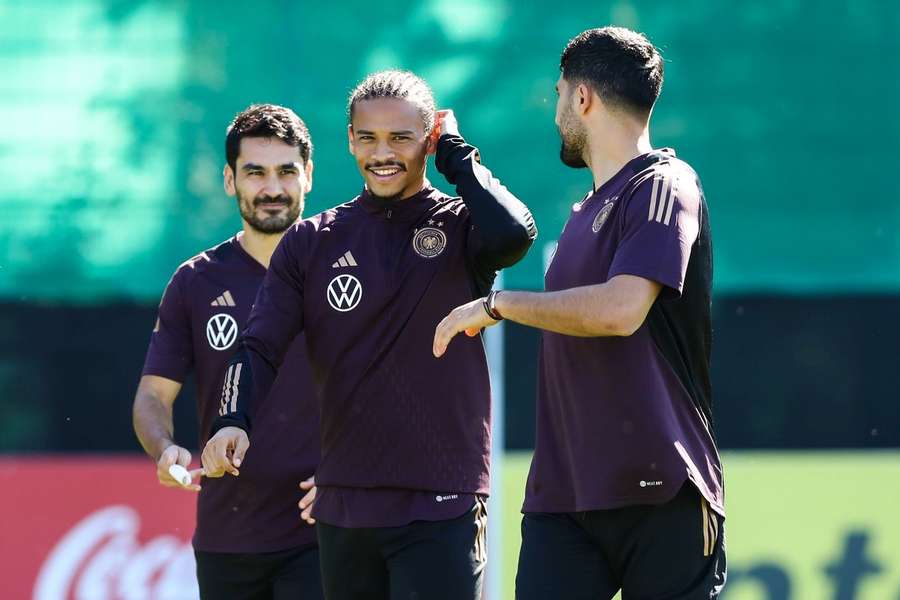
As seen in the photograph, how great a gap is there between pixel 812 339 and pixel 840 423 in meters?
0.52

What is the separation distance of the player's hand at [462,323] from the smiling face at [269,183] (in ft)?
5.32

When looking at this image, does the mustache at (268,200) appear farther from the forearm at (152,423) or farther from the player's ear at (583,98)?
the player's ear at (583,98)

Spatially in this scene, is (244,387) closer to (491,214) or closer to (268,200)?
(491,214)

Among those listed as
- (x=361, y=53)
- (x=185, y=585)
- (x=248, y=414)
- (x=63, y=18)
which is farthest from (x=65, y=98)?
(x=248, y=414)

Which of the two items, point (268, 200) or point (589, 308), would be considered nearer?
point (589, 308)

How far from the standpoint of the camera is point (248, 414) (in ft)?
12.9

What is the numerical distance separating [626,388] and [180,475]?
145 centimetres

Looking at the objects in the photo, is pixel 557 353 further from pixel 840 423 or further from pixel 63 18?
pixel 63 18

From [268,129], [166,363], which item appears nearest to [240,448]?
[166,363]

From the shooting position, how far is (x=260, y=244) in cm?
512

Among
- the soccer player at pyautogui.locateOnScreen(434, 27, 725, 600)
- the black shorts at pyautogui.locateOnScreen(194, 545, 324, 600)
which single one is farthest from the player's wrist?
the black shorts at pyautogui.locateOnScreen(194, 545, 324, 600)

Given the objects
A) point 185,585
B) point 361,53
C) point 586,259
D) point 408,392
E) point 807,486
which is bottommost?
point 185,585

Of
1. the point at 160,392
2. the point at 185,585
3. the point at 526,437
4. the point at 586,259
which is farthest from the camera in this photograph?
the point at 526,437

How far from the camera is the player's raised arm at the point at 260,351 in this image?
382cm
